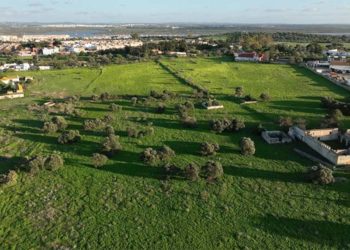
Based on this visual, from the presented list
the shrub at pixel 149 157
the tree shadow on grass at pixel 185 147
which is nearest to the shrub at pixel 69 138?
the shrub at pixel 149 157

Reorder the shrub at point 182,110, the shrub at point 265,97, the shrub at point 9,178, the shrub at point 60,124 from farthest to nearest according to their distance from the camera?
the shrub at point 265,97 → the shrub at point 182,110 → the shrub at point 60,124 → the shrub at point 9,178

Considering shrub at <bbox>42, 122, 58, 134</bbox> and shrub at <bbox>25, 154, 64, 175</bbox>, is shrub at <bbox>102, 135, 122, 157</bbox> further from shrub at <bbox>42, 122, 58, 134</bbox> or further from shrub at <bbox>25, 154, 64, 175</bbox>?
shrub at <bbox>42, 122, 58, 134</bbox>

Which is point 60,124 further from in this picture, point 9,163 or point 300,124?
point 300,124

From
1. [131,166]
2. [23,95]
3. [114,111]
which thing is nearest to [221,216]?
[131,166]

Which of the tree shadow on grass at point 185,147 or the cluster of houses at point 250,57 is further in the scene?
the cluster of houses at point 250,57

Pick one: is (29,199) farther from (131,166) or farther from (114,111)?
(114,111)

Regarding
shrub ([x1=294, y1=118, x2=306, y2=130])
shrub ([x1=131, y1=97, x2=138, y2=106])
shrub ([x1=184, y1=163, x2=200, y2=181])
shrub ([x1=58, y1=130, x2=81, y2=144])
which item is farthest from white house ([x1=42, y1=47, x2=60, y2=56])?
shrub ([x1=184, y1=163, x2=200, y2=181])

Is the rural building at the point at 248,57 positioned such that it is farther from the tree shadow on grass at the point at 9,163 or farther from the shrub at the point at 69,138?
the tree shadow on grass at the point at 9,163
